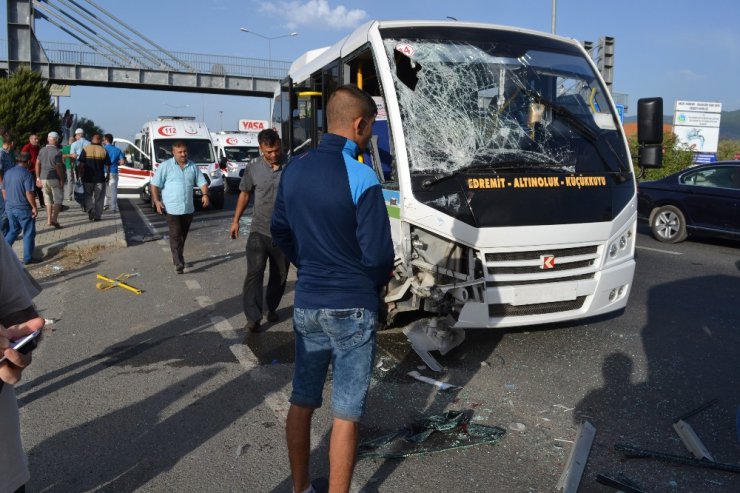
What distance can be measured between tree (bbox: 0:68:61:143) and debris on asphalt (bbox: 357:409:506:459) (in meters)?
26.3

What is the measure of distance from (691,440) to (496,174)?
2.47 meters

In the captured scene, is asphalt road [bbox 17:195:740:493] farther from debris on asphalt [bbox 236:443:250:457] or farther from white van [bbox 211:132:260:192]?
white van [bbox 211:132:260:192]

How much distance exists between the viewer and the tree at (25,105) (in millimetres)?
26688

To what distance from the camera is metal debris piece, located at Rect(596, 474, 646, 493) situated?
3.42 m

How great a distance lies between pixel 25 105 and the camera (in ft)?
88.9

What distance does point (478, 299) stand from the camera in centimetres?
524

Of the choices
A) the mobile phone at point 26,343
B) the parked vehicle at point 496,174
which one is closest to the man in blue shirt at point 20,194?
the parked vehicle at point 496,174

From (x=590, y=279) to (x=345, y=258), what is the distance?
10.9 feet

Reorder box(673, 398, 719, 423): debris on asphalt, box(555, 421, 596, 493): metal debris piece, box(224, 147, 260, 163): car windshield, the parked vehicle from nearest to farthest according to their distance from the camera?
1. box(555, 421, 596, 493): metal debris piece
2. box(673, 398, 719, 423): debris on asphalt
3. the parked vehicle
4. box(224, 147, 260, 163): car windshield

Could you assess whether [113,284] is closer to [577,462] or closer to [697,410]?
[577,462]

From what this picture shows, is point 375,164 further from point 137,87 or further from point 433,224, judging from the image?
point 137,87

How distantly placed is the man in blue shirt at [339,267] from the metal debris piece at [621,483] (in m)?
1.43

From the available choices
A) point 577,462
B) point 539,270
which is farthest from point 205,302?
point 577,462

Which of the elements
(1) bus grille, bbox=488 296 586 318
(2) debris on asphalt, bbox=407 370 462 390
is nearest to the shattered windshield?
(1) bus grille, bbox=488 296 586 318
